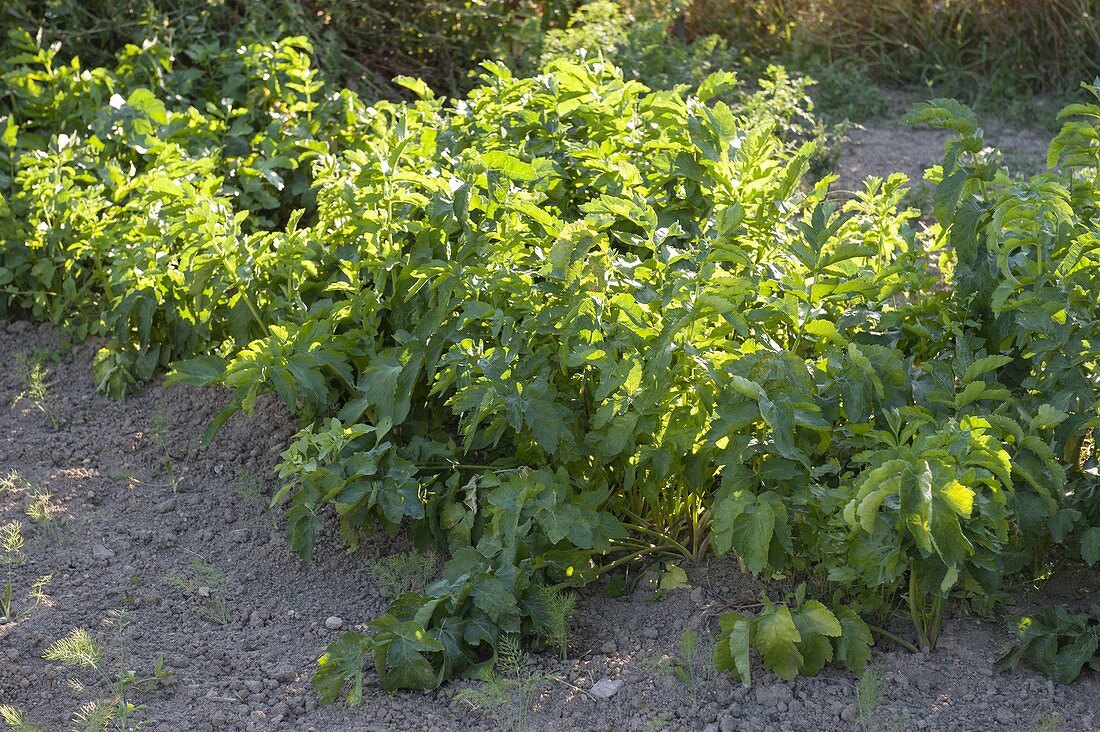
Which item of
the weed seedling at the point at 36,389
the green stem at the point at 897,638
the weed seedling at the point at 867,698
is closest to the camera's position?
the weed seedling at the point at 867,698

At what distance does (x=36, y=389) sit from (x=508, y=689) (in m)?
2.34

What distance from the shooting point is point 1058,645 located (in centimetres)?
279

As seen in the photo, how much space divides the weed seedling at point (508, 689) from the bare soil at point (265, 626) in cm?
2

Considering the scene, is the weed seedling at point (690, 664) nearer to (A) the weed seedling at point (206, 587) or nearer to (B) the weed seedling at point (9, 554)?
(A) the weed seedling at point (206, 587)

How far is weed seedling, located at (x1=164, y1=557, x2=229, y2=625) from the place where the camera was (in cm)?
321

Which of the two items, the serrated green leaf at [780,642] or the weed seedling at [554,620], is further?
the weed seedling at [554,620]

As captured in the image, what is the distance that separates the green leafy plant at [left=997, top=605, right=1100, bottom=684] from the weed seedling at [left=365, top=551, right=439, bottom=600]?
1.48 m

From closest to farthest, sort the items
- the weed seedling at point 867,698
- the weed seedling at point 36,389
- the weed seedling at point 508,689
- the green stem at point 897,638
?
the weed seedling at point 867,698, the weed seedling at point 508,689, the green stem at point 897,638, the weed seedling at point 36,389

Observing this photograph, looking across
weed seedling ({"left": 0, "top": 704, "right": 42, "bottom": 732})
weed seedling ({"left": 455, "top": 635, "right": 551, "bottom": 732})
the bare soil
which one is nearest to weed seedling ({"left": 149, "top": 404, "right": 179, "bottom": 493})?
the bare soil

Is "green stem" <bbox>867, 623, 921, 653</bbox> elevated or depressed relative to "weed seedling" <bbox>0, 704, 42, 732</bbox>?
depressed

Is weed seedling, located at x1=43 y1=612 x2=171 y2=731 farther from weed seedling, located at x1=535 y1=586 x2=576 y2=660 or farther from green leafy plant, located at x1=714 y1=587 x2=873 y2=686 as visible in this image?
green leafy plant, located at x1=714 y1=587 x2=873 y2=686

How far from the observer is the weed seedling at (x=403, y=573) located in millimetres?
3293

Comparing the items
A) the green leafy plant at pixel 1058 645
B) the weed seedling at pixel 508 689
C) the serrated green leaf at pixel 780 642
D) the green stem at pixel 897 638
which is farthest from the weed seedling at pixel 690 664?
the green leafy plant at pixel 1058 645

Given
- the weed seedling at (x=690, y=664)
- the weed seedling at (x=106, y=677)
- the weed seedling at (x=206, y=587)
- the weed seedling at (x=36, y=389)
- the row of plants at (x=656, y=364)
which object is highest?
the row of plants at (x=656, y=364)
